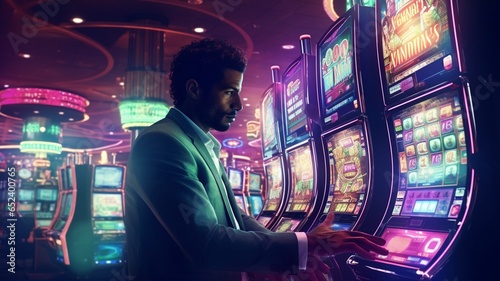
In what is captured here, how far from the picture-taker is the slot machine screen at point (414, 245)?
1879 mm

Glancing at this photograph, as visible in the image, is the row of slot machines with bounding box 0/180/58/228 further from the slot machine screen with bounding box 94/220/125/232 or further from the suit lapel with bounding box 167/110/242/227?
the suit lapel with bounding box 167/110/242/227

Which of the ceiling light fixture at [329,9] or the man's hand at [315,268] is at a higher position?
the ceiling light fixture at [329,9]

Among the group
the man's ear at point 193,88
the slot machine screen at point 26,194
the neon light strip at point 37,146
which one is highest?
the neon light strip at point 37,146

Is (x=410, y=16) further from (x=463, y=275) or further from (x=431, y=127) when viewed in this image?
(x=463, y=275)

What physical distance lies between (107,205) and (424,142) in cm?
571

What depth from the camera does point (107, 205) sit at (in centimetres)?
716

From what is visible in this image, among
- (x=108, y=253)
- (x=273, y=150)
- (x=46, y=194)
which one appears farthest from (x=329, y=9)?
(x=46, y=194)

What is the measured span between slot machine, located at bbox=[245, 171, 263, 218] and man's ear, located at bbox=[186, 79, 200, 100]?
6.42 metres

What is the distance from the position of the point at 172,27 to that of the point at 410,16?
5591mm

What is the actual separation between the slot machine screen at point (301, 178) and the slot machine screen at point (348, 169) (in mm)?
462

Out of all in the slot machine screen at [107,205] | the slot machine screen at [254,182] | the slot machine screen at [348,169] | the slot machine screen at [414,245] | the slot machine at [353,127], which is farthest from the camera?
the slot machine screen at [254,182]

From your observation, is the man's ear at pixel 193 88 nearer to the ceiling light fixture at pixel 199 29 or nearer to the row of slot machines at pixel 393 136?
the row of slot machines at pixel 393 136

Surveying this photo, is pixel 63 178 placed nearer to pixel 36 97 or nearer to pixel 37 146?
pixel 36 97

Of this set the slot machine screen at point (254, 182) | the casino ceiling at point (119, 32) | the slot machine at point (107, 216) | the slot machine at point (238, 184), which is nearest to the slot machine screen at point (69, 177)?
the slot machine at point (107, 216)
